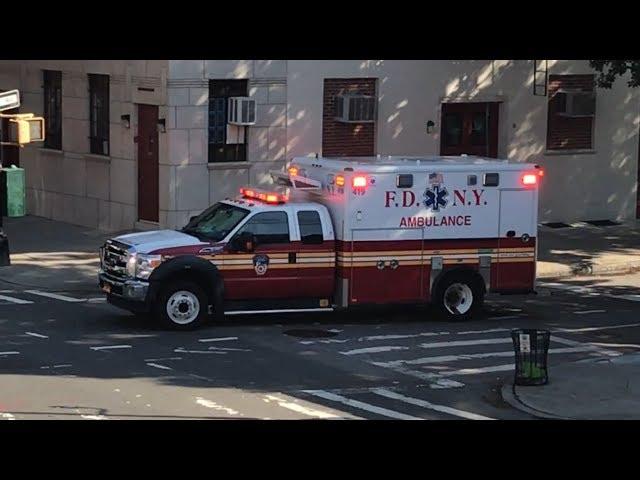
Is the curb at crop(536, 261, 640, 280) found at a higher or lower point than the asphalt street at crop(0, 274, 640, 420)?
higher

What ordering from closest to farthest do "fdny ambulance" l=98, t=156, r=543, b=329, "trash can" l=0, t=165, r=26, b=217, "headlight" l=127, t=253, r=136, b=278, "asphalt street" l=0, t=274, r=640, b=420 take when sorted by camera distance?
1. "asphalt street" l=0, t=274, r=640, b=420
2. "trash can" l=0, t=165, r=26, b=217
3. "headlight" l=127, t=253, r=136, b=278
4. "fdny ambulance" l=98, t=156, r=543, b=329

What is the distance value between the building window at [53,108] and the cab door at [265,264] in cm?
1167

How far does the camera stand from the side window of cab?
17484mm

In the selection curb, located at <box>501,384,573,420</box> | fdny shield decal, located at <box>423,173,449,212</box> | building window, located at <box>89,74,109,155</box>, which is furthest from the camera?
building window, located at <box>89,74,109,155</box>

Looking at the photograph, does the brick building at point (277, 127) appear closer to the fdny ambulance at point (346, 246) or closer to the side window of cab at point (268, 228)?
the fdny ambulance at point (346, 246)

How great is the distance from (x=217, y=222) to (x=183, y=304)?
1485 mm

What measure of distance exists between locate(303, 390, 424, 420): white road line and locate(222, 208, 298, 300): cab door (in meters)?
3.94

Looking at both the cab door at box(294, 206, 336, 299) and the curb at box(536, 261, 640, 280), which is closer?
the cab door at box(294, 206, 336, 299)

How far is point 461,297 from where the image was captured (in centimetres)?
1870

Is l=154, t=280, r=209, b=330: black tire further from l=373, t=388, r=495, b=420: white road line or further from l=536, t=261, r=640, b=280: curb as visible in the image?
l=536, t=261, r=640, b=280: curb

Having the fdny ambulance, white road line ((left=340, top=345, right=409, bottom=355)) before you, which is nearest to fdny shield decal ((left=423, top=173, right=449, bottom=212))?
the fdny ambulance
